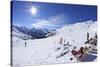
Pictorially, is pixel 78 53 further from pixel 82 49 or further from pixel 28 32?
pixel 28 32

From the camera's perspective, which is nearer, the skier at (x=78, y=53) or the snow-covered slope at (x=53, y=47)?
the snow-covered slope at (x=53, y=47)

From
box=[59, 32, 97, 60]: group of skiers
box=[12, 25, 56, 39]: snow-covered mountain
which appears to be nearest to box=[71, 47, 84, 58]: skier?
box=[59, 32, 97, 60]: group of skiers

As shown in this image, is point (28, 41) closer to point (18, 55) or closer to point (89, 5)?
point (18, 55)

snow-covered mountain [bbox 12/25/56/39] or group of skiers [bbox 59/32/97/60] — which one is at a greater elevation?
snow-covered mountain [bbox 12/25/56/39]

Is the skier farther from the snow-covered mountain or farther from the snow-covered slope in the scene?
the snow-covered mountain

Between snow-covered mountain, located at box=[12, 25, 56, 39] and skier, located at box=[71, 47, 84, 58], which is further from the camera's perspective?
skier, located at box=[71, 47, 84, 58]

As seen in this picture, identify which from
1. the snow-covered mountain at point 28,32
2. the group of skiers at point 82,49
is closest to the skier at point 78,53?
the group of skiers at point 82,49

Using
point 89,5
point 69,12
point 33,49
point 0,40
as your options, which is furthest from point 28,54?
point 89,5

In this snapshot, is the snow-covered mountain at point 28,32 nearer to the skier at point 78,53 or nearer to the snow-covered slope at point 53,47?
the snow-covered slope at point 53,47

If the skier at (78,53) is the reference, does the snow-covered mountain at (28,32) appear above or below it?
above
